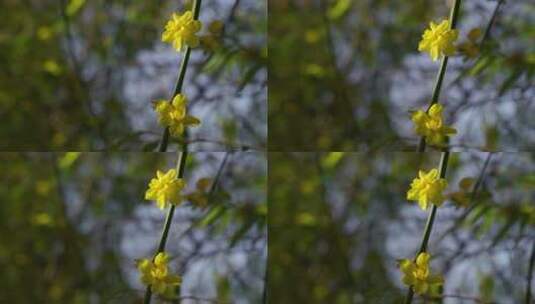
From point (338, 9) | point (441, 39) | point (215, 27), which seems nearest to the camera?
point (441, 39)

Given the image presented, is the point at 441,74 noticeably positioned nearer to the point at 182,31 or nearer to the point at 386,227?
the point at 386,227

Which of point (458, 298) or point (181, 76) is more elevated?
point (181, 76)

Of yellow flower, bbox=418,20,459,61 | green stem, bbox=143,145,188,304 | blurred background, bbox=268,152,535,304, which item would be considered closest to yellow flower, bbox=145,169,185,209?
green stem, bbox=143,145,188,304

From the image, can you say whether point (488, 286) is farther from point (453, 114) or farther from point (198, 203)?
point (198, 203)

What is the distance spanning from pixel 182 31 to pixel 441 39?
61cm

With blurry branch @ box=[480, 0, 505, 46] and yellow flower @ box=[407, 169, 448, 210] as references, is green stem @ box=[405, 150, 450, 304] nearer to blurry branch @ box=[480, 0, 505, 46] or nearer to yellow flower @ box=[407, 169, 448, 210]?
yellow flower @ box=[407, 169, 448, 210]

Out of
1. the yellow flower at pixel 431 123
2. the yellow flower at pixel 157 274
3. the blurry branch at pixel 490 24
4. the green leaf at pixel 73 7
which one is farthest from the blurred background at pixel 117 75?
the blurry branch at pixel 490 24

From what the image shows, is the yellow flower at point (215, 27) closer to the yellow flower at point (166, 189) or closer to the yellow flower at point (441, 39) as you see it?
the yellow flower at point (166, 189)

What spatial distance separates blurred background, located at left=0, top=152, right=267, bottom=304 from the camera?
2.25 meters

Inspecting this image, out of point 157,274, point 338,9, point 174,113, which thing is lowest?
point 157,274

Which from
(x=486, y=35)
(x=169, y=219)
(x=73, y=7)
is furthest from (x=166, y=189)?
(x=486, y=35)

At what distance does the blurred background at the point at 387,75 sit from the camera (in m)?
2.25

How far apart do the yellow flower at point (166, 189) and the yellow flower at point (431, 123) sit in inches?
23.0

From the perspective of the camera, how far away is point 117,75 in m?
2.29
